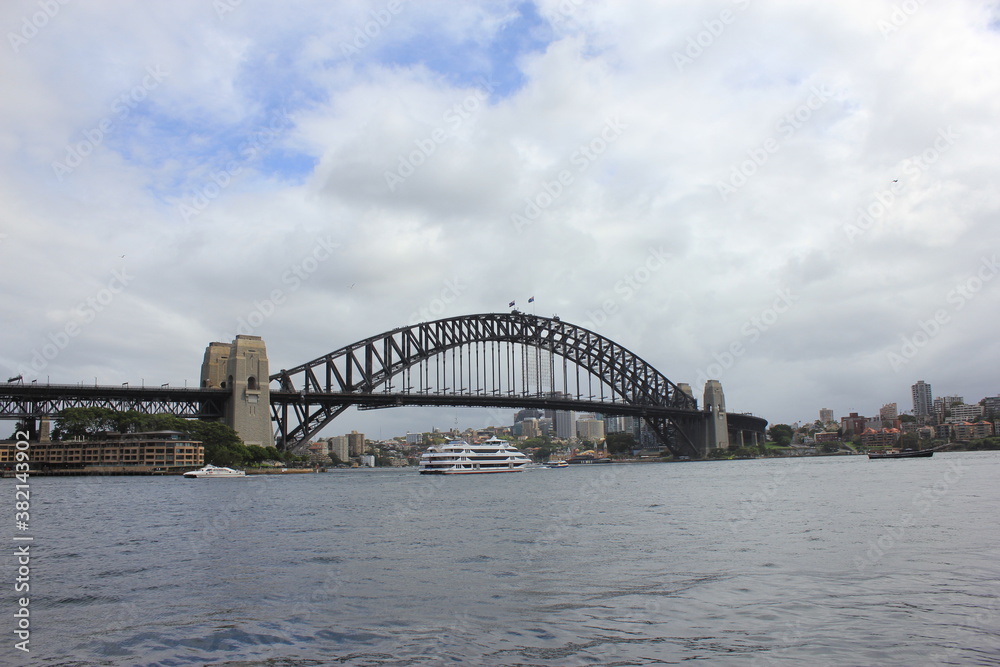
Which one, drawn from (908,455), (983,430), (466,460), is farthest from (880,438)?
(466,460)

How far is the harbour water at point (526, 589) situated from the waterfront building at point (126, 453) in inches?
2050

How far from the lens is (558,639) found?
1141 cm

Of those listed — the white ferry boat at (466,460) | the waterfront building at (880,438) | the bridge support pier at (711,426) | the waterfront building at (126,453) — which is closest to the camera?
the waterfront building at (126,453)

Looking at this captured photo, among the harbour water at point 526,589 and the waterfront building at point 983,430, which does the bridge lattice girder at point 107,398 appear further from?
the waterfront building at point 983,430

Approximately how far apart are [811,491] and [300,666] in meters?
35.4

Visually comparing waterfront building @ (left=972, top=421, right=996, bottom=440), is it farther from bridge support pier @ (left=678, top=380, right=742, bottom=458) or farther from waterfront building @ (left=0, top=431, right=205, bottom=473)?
waterfront building @ (left=0, top=431, right=205, bottom=473)

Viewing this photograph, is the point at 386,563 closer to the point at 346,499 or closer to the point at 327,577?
the point at 327,577

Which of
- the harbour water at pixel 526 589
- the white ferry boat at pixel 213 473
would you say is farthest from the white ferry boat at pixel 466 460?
the harbour water at pixel 526 589

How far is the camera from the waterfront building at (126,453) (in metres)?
79.1

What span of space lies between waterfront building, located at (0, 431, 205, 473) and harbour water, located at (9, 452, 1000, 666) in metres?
52.1

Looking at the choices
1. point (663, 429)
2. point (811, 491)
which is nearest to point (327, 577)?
point (811, 491)

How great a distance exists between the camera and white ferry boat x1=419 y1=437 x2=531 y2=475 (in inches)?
3159

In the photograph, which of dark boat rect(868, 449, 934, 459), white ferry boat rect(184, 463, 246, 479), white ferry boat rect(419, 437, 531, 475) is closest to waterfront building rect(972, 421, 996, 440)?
dark boat rect(868, 449, 934, 459)

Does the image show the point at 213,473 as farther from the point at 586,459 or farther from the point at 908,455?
the point at 586,459
